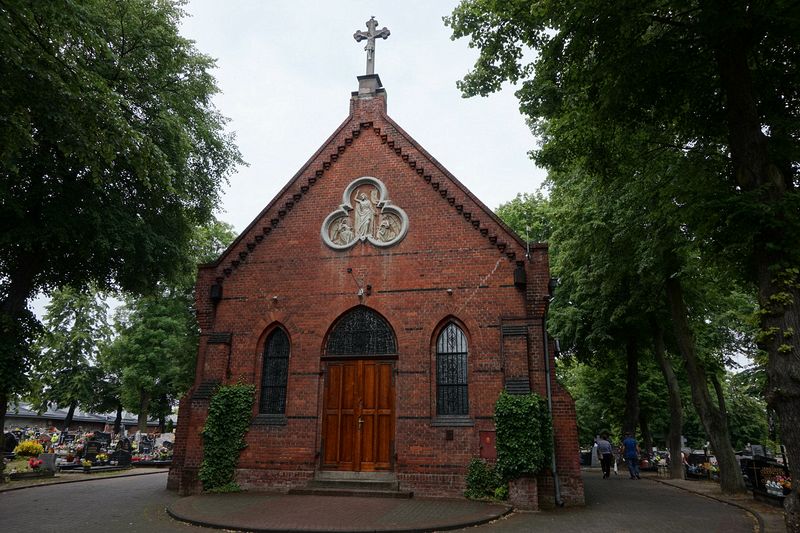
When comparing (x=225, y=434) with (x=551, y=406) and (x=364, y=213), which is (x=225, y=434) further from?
(x=551, y=406)

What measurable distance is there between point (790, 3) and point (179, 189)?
1607cm

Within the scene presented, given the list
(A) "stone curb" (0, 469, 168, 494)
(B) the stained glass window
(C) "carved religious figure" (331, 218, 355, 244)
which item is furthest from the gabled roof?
(A) "stone curb" (0, 469, 168, 494)

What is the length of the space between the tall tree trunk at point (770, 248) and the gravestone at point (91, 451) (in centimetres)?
2138

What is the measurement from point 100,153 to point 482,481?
32.6 ft

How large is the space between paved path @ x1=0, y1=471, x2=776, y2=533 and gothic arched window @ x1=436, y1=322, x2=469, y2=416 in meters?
2.14

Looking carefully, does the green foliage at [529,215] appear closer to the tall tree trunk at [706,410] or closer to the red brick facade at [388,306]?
the tall tree trunk at [706,410]

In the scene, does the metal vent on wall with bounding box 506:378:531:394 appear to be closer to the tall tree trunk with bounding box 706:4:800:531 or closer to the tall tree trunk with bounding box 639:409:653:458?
the tall tree trunk with bounding box 706:4:800:531

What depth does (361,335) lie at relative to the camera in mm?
13930

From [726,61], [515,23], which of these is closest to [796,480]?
[726,61]

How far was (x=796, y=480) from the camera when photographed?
7.35m

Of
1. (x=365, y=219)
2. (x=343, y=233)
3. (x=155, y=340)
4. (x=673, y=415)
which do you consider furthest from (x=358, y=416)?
(x=155, y=340)

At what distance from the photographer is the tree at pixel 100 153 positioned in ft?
27.6

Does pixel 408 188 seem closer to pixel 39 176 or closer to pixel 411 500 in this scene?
pixel 411 500

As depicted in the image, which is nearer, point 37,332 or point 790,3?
point 790,3
